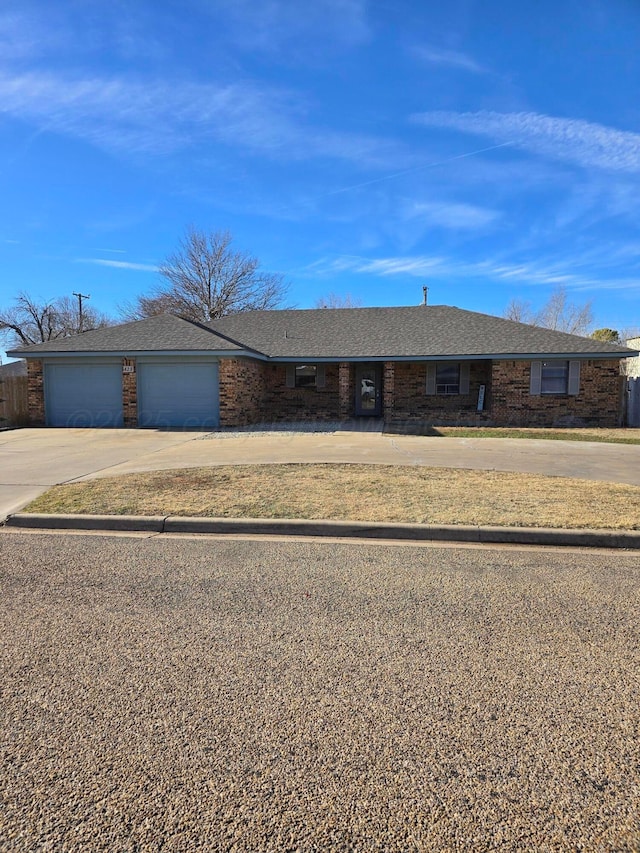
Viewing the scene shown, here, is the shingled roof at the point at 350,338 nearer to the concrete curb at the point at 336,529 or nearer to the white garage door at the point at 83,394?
the white garage door at the point at 83,394

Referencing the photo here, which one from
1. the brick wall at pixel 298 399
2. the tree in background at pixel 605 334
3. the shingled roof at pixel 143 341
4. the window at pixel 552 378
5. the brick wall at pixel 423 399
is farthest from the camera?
the tree in background at pixel 605 334

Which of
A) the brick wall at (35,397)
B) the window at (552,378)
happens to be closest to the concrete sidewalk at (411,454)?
the window at (552,378)

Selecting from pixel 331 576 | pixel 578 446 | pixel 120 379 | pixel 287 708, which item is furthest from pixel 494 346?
pixel 287 708

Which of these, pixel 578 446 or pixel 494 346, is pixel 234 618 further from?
pixel 494 346

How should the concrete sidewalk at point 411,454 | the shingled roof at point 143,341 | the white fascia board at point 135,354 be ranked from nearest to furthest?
the concrete sidewalk at point 411,454, the white fascia board at point 135,354, the shingled roof at point 143,341

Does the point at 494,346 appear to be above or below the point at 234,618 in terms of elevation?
above

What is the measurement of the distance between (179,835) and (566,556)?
4.17 metres

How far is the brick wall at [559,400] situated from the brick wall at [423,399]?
2.79ft

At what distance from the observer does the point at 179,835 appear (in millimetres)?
1826

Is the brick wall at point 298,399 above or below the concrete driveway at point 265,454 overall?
above

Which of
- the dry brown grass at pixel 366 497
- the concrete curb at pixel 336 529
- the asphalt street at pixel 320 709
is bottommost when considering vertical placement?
the asphalt street at pixel 320 709

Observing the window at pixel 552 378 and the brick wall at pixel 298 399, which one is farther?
the brick wall at pixel 298 399

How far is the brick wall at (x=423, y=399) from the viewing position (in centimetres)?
1869

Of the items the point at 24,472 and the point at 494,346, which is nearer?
the point at 24,472
